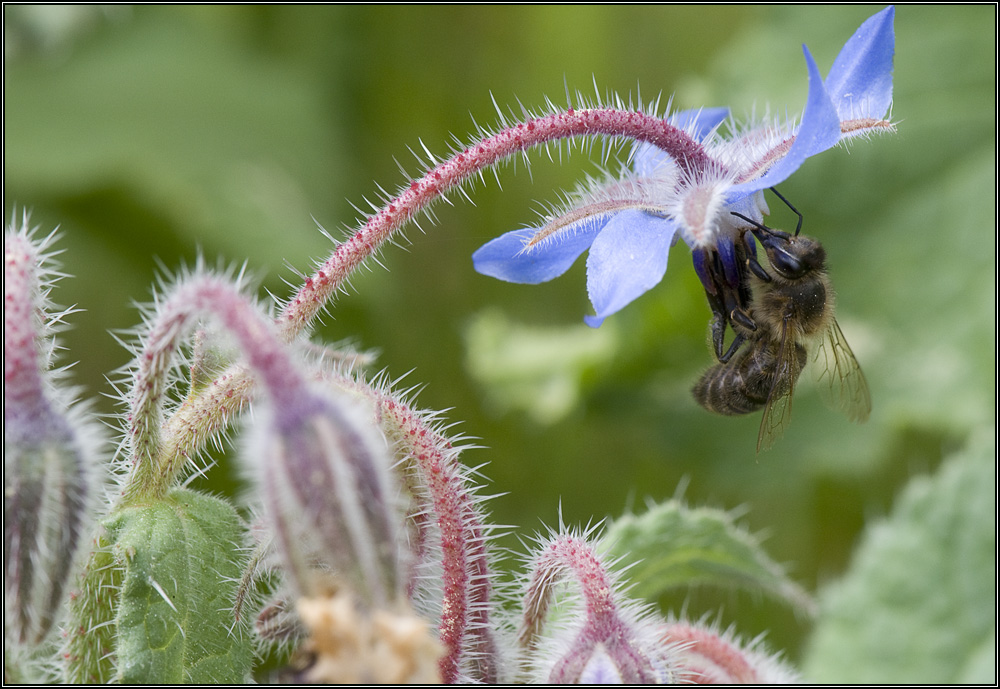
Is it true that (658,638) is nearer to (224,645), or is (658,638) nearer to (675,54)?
(224,645)

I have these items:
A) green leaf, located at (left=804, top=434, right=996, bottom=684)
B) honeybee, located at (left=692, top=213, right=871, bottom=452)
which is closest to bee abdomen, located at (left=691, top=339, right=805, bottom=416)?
honeybee, located at (left=692, top=213, right=871, bottom=452)

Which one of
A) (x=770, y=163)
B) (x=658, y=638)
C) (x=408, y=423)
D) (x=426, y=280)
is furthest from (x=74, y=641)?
(x=426, y=280)

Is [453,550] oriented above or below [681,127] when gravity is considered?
below

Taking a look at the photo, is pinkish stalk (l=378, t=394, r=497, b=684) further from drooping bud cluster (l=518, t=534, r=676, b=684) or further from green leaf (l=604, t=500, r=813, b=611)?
green leaf (l=604, t=500, r=813, b=611)

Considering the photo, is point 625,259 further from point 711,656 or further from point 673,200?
point 711,656

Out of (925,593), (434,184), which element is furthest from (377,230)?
(925,593)
